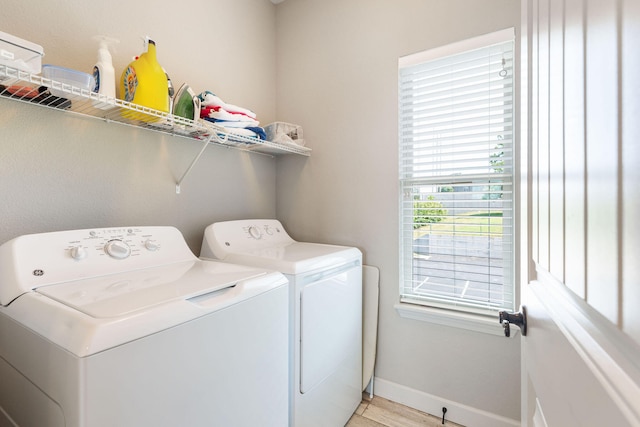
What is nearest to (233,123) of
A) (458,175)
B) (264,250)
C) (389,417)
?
(264,250)

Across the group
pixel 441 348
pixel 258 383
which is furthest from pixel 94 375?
pixel 441 348

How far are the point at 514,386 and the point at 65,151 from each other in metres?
2.42

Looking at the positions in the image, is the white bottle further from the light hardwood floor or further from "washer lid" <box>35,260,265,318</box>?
the light hardwood floor

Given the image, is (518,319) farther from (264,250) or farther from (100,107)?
(100,107)

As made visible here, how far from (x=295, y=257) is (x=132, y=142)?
3.24ft

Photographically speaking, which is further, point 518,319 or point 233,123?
point 233,123

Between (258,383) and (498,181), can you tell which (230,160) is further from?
(498,181)

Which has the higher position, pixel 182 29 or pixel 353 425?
pixel 182 29

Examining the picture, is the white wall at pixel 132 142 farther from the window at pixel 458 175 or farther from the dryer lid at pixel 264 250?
the window at pixel 458 175

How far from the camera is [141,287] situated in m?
0.95

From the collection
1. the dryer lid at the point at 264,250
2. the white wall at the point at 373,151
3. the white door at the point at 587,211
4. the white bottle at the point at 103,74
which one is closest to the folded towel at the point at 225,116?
the white bottle at the point at 103,74

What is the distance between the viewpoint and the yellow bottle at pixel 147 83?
1.22 meters

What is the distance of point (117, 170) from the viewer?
1.43 meters

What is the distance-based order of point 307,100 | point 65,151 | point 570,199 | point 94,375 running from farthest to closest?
Result: point 307,100 < point 65,151 < point 94,375 < point 570,199
